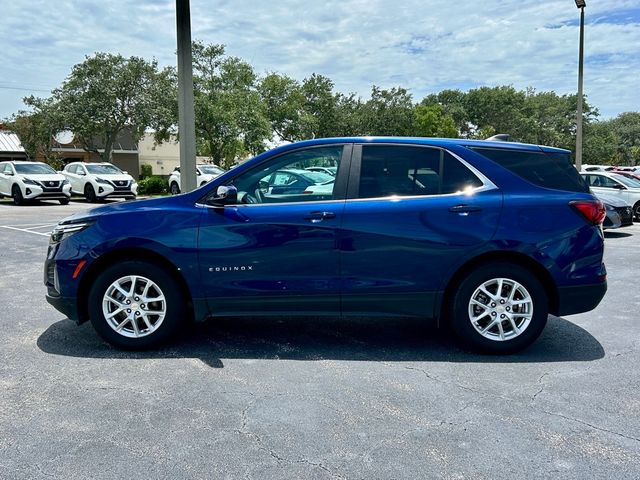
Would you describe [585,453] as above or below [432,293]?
below

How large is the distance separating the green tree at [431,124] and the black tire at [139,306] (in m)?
57.9

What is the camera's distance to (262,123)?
3344 cm

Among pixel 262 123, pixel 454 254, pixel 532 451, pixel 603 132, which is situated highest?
pixel 603 132

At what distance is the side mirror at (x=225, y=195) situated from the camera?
4203 mm

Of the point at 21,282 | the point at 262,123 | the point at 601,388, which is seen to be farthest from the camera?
the point at 262,123

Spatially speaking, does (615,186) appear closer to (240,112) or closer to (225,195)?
(225,195)

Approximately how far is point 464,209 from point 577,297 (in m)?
1.19

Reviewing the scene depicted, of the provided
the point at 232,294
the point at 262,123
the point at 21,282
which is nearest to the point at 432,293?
the point at 232,294

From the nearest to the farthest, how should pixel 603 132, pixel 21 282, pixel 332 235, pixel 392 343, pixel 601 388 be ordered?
pixel 601 388 < pixel 332 235 < pixel 392 343 < pixel 21 282 < pixel 603 132

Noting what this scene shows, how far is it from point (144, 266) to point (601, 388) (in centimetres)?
360

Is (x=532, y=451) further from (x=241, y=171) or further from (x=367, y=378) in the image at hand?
(x=241, y=171)

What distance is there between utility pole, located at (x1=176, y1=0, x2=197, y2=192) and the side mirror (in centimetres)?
477

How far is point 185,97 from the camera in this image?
29.4 feet

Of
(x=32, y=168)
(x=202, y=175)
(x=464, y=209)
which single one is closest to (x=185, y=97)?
(x=464, y=209)
